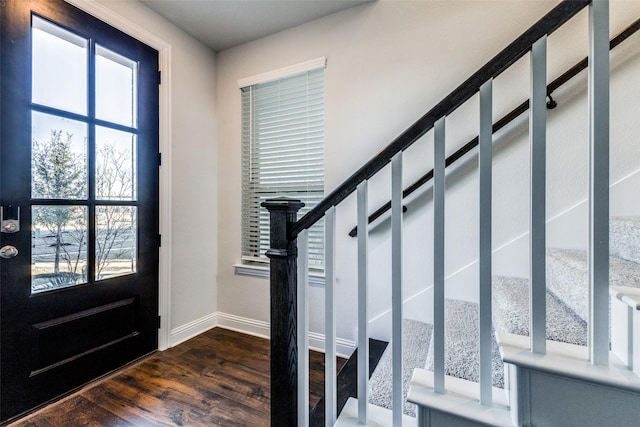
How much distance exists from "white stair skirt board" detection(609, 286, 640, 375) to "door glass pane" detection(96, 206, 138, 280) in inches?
98.4

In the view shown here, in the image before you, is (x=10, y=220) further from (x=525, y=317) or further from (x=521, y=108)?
(x=521, y=108)

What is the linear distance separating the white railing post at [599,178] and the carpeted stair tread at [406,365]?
66 cm

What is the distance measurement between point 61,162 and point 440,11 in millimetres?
2541

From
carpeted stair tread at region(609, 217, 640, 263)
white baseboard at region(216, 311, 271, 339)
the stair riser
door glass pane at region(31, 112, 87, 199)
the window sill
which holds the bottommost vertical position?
white baseboard at region(216, 311, 271, 339)

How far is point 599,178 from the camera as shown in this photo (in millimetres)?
688

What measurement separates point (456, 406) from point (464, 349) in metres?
0.33

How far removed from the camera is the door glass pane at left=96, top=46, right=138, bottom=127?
1.82 meters

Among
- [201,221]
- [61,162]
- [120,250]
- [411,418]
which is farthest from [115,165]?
[411,418]

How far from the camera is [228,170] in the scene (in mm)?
2576

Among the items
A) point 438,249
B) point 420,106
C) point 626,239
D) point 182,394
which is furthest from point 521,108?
point 182,394

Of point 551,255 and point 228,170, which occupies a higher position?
point 228,170

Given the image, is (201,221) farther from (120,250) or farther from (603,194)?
(603,194)

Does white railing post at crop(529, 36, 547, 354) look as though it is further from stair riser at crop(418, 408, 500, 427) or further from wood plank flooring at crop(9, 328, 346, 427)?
wood plank flooring at crop(9, 328, 346, 427)

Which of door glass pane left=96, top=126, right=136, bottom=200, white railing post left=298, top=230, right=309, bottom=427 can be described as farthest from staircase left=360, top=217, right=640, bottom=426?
door glass pane left=96, top=126, right=136, bottom=200
